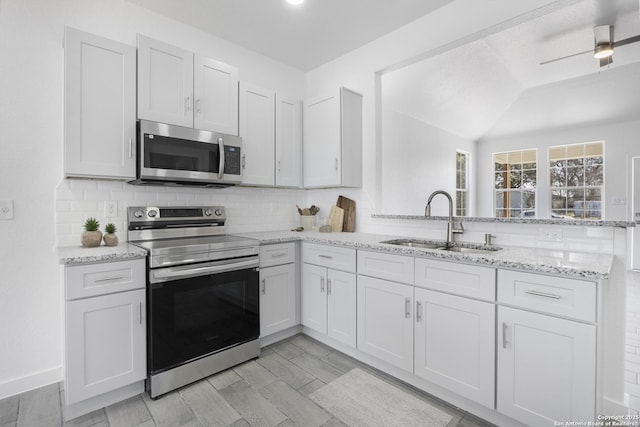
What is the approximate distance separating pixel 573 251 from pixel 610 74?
3.54 feet

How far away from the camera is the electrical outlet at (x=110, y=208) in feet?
7.42

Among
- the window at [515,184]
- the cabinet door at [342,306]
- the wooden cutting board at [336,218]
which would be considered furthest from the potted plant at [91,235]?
the window at [515,184]

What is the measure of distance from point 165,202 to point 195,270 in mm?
825

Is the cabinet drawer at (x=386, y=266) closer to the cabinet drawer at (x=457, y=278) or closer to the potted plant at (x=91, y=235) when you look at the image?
the cabinet drawer at (x=457, y=278)

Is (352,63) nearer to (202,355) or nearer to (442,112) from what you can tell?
(442,112)

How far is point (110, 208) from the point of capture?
2.28m

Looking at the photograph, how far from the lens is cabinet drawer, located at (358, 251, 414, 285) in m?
2.00

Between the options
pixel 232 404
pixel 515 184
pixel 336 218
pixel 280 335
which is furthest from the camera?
pixel 336 218

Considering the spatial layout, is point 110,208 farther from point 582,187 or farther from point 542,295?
point 582,187

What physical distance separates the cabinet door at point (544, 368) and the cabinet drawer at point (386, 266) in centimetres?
57

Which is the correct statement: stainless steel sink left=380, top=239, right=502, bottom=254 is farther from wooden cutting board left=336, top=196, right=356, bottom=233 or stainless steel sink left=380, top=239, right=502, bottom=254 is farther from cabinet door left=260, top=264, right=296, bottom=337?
cabinet door left=260, top=264, right=296, bottom=337

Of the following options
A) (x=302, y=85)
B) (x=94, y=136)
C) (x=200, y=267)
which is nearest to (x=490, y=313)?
(x=200, y=267)

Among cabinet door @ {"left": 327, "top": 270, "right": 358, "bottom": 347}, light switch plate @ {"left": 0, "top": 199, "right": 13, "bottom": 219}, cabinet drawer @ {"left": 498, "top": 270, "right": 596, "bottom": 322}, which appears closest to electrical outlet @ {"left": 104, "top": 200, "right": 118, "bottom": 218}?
light switch plate @ {"left": 0, "top": 199, "right": 13, "bottom": 219}

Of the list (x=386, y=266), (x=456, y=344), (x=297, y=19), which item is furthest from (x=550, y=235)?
(x=297, y=19)
